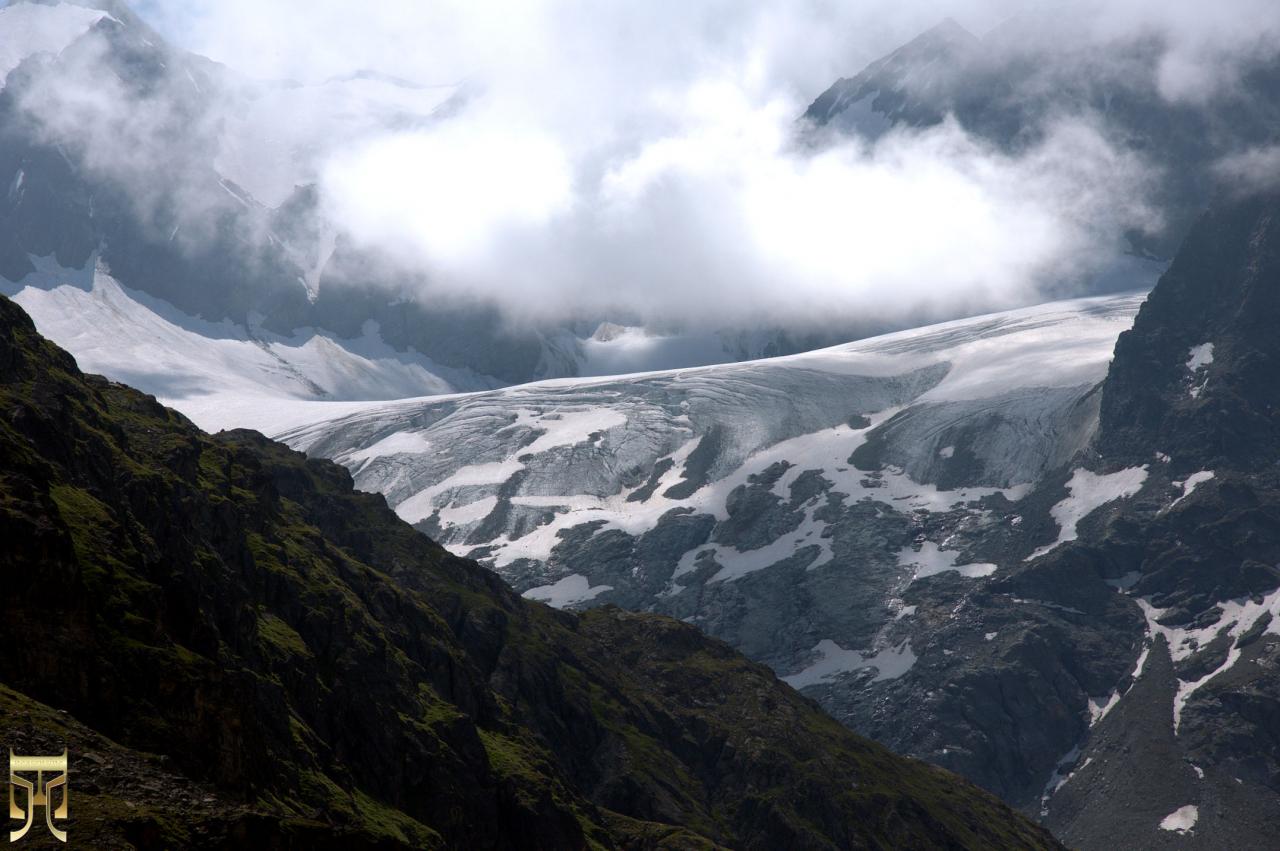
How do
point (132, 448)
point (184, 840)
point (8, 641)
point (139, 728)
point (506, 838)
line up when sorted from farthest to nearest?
point (506, 838), point (132, 448), point (139, 728), point (8, 641), point (184, 840)

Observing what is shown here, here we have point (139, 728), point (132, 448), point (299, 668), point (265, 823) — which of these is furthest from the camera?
point (132, 448)

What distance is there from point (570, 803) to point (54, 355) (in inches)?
2587

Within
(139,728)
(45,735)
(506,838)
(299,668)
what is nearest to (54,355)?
(299,668)

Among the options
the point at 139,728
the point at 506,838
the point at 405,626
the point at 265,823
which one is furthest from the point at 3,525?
the point at 405,626

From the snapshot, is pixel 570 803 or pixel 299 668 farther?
pixel 570 803

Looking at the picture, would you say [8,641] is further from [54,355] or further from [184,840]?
[54,355]

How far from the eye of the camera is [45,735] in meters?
61.1

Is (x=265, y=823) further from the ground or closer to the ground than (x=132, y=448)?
closer to the ground

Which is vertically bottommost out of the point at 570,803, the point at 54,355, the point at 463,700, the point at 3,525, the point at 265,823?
the point at 570,803

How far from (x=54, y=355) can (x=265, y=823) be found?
8514cm

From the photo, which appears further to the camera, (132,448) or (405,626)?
(405,626)

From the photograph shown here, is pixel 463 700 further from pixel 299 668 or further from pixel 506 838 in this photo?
pixel 299 668

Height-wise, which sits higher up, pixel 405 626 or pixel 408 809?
pixel 405 626

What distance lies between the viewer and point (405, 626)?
166 metres
